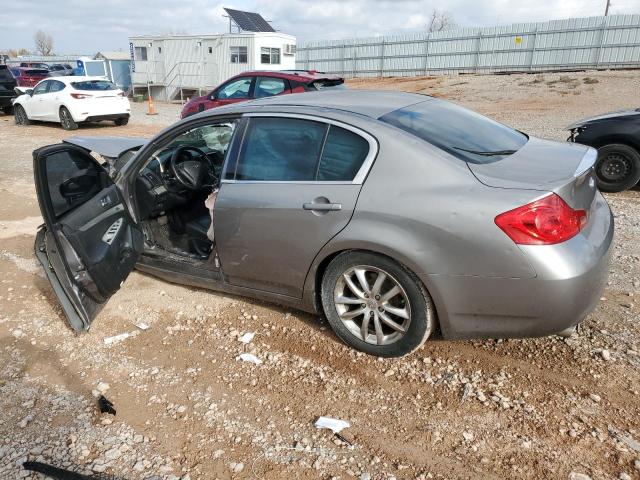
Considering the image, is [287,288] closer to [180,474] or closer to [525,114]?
[180,474]

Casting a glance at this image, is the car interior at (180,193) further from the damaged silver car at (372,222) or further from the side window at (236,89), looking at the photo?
the side window at (236,89)

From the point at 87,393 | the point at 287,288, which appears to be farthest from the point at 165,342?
the point at 287,288

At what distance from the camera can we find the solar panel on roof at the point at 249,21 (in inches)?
895

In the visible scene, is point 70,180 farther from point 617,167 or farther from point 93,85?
point 93,85

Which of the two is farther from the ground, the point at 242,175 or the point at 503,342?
the point at 242,175

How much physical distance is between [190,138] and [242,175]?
1.47m

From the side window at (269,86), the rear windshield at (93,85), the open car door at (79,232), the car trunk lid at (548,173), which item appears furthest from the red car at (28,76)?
the car trunk lid at (548,173)

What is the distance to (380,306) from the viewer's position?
2.90m

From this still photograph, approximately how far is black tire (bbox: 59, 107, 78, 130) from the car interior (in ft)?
37.9

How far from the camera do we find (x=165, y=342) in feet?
11.1

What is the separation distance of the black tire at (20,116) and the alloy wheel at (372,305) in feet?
53.3

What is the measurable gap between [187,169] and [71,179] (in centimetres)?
106

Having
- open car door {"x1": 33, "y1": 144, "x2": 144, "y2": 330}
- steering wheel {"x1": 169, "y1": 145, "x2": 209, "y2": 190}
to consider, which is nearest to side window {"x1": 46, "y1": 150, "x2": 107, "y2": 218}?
open car door {"x1": 33, "y1": 144, "x2": 144, "y2": 330}

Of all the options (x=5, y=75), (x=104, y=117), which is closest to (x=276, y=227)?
(x=104, y=117)
